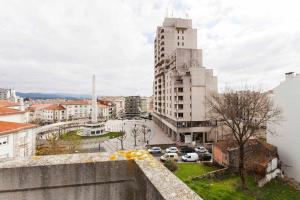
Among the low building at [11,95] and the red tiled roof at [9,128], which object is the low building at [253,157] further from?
the low building at [11,95]

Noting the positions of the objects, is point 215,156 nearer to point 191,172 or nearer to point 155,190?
point 191,172

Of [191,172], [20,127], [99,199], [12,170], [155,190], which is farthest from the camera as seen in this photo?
[20,127]

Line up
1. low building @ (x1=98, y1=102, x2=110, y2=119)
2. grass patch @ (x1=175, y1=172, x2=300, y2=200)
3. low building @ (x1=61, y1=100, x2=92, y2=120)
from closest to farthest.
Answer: grass patch @ (x1=175, y1=172, x2=300, y2=200)
low building @ (x1=61, y1=100, x2=92, y2=120)
low building @ (x1=98, y1=102, x2=110, y2=119)

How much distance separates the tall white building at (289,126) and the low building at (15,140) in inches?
1102

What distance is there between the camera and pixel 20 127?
2459cm

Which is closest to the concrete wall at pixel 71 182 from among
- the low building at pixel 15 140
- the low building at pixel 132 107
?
the low building at pixel 15 140

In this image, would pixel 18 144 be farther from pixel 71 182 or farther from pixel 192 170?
pixel 71 182

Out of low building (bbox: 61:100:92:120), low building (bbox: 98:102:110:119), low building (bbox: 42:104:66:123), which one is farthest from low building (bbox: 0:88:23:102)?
low building (bbox: 98:102:110:119)

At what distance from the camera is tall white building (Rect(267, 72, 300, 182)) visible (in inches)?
876

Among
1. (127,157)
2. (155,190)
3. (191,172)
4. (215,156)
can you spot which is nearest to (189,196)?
(155,190)

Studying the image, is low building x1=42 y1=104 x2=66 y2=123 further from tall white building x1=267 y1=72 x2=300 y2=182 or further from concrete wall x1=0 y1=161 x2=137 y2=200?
concrete wall x1=0 y1=161 x2=137 y2=200

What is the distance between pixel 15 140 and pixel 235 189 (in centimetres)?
2216

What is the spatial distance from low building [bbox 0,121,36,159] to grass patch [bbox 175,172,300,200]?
17.5 m

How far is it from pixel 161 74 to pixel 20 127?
136 feet
